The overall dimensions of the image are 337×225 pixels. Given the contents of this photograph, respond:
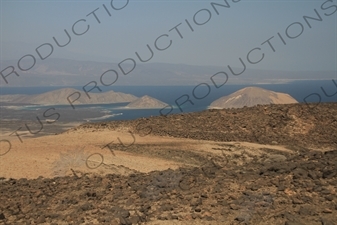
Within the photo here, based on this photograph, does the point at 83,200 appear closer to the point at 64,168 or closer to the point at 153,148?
the point at 64,168

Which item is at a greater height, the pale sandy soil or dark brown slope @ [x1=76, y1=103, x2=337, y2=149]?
the pale sandy soil

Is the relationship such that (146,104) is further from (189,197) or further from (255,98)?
(189,197)

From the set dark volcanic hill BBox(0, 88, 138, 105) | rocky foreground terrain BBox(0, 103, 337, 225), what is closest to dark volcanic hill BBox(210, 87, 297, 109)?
dark volcanic hill BBox(0, 88, 138, 105)

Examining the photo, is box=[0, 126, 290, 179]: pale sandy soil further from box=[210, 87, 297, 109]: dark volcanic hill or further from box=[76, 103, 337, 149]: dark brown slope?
box=[210, 87, 297, 109]: dark volcanic hill

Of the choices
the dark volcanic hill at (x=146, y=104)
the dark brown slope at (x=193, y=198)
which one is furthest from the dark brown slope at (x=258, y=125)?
the dark volcanic hill at (x=146, y=104)

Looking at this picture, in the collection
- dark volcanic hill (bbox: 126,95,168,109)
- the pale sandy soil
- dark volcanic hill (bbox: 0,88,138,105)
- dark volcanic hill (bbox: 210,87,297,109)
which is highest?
the pale sandy soil

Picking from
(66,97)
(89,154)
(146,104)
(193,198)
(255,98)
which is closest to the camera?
(193,198)

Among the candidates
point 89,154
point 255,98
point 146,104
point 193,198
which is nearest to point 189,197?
point 193,198
